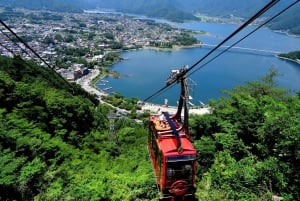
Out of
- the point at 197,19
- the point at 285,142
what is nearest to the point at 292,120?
the point at 285,142

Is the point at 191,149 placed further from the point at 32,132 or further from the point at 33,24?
the point at 33,24

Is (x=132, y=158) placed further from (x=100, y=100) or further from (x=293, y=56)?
(x=293, y=56)

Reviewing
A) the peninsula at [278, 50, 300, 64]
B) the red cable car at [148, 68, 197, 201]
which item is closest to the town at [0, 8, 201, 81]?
the peninsula at [278, 50, 300, 64]

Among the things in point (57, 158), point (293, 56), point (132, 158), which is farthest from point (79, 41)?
point (57, 158)

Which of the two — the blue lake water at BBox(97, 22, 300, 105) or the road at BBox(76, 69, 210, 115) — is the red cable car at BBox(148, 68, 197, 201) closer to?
the road at BBox(76, 69, 210, 115)

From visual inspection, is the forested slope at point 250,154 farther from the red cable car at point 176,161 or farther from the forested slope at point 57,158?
the forested slope at point 57,158

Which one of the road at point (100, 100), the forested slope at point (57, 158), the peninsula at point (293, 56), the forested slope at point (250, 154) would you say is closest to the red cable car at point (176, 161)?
the forested slope at point (250, 154)
